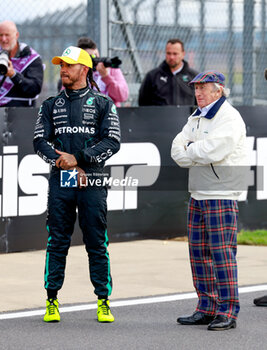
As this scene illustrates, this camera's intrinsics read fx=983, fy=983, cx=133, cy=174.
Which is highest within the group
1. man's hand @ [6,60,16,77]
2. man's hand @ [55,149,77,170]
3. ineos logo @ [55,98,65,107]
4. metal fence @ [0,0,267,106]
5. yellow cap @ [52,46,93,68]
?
metal fence @ [0,0,267,106]

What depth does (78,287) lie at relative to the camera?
849 centimetres

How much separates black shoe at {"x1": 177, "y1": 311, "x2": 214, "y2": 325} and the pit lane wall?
376 cm

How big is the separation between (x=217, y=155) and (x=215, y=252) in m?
0.68

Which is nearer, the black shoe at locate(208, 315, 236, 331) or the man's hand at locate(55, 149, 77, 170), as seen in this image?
Answer: the black shoe at locate(208, 315, 236, 331)

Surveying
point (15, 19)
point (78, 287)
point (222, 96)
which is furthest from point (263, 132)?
point (222, 96)

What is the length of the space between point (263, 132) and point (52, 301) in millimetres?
5828

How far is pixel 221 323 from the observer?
22.2 feet

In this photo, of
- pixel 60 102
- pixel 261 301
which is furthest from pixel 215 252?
pixel 60 102

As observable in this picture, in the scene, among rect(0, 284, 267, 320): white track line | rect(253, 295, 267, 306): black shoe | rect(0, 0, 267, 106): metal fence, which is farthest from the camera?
rect(0, 0, 267, 106): metal fence

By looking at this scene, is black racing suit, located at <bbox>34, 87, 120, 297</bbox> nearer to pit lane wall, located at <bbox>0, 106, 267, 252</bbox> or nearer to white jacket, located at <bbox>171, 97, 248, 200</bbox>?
white jacket, located at <bbox>171, 97, 248, 200</bbox>

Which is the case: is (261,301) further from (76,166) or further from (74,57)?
(74,57)

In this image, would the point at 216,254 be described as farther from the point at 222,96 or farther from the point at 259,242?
the point at 259,242

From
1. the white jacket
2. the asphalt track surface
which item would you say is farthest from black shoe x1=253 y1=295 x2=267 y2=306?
the white jacket

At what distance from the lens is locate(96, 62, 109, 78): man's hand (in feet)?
36.0
